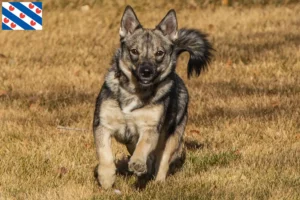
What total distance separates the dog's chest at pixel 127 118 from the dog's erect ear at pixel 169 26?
77 cm

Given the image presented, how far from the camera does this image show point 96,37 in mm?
16500

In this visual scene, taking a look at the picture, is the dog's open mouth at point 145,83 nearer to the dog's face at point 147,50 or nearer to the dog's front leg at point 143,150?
the dog's face at point 147,50

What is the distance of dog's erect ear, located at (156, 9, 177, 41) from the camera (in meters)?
6.55

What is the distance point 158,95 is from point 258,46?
8.56 meters

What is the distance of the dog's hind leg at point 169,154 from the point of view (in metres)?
6.59

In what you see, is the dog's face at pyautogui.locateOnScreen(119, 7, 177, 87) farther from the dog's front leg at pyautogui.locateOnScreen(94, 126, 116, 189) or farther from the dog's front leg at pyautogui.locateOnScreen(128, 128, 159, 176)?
the dog's front leg at pyautogui.locateOnScreen(94, 126, 116, 189)

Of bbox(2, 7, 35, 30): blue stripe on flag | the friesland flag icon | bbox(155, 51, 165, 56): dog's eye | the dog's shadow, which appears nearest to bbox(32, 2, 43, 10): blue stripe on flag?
the friesland flag icon

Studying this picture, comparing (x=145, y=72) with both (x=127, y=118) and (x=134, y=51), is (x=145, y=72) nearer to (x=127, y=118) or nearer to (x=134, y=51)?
(x=134, y=51)

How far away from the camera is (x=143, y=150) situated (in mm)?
5922

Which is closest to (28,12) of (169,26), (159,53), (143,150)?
(169,26)

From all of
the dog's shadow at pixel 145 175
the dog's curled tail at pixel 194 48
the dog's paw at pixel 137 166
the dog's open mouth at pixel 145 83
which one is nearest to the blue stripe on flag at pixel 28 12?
the dog's shadow at pixel 145 175

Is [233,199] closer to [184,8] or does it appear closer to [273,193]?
[273,193]

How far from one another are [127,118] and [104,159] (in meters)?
0.35

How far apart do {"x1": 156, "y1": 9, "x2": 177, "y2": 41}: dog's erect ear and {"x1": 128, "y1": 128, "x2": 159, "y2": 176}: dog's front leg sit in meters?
0.92
